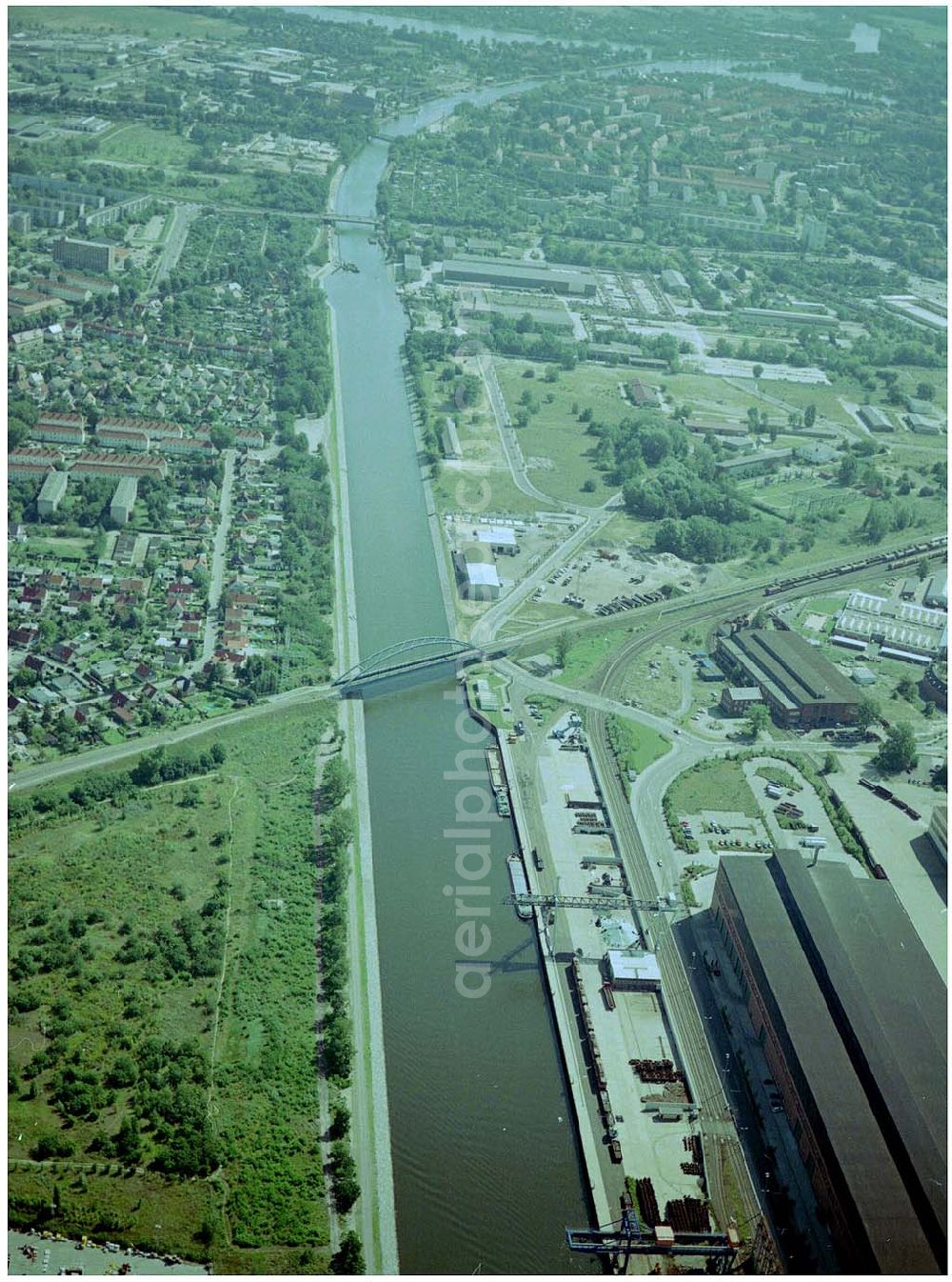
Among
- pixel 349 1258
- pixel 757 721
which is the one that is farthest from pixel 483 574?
pixel 349 1258

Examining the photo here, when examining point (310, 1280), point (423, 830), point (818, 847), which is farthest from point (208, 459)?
point (310, 1280)

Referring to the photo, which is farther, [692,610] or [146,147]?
[146,147]

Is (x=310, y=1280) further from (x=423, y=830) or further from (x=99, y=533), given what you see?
(x=99, y=533)

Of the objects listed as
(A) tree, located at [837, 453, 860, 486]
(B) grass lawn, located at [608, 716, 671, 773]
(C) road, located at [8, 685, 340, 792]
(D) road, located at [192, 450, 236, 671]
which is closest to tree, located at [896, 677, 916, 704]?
(B) grass lawn, located at [608, 716, 671, 773]

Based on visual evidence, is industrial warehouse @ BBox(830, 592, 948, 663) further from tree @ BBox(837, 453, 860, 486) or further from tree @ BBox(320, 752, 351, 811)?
tree @ BBox(320, 752, 351, 811)

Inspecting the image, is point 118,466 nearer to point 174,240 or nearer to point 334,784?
point 334,784

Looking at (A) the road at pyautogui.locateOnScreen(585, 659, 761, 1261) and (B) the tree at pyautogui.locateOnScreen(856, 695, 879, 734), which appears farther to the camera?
(B) the tree at pyautogui.locateOnScreen(856, 695, 879, 734)

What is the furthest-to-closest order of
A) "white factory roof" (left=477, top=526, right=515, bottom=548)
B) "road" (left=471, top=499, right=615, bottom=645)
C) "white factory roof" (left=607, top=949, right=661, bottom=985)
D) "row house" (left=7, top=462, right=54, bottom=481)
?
1. "row house" (left=7, top=462, right=54, bottom=481)
2. "white factory roof" (left=477, top=526, right=515, bottom=548)
3. "road" (left=471, top=499, right=615, bottom=645)
4. "white factory roof" (left=607, top=949, right=661, bottom=985)
